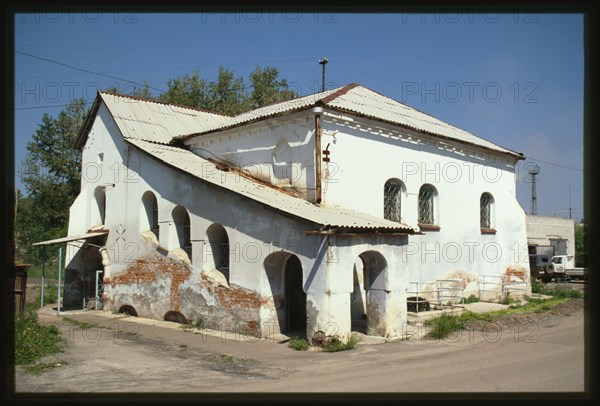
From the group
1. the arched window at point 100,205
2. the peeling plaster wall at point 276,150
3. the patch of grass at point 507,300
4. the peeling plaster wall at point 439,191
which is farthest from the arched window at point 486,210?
the arched window at point 100,205

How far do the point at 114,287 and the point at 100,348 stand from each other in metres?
6.75

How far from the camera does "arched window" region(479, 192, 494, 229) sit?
2188cm

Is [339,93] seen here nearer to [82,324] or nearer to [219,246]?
[219,246]

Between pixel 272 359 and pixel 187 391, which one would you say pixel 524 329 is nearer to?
pixel 272 359

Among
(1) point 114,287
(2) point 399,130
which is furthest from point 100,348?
(2) point 399,130

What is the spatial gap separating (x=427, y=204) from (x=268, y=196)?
708 centimetres

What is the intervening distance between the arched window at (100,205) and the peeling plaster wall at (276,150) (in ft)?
16.1

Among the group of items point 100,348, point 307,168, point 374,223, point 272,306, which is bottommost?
point 100,348

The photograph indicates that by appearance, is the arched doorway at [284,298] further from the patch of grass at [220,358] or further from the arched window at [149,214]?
the arched window at [149,214]

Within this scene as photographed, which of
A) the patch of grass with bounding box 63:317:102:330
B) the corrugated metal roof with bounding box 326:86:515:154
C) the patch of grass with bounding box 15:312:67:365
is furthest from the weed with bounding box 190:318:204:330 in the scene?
the corrugated metal roof with bounding box 326:86:515:154

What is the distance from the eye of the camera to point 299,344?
1257 centimetres

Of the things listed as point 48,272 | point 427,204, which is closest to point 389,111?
point 427,204

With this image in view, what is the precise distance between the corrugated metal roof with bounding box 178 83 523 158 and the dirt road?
7008 mm

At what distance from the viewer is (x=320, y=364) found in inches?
426
